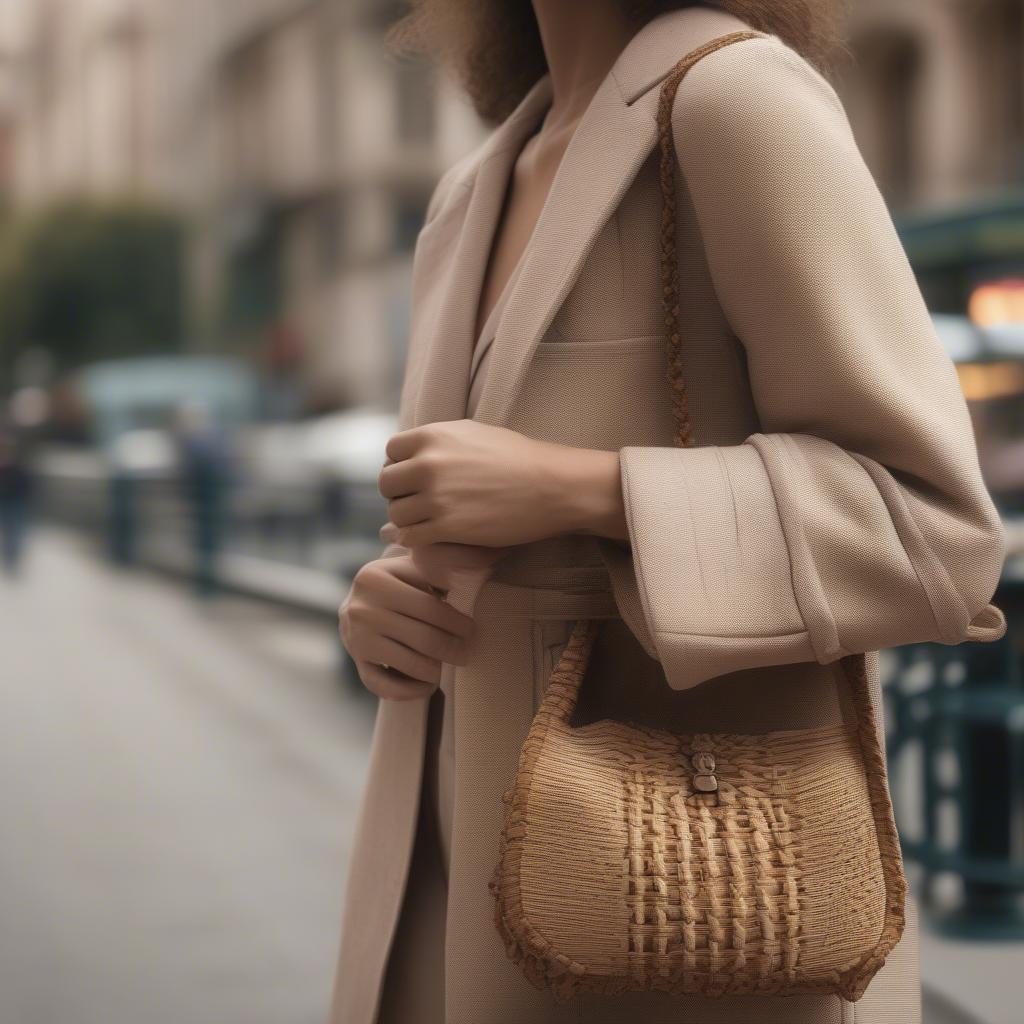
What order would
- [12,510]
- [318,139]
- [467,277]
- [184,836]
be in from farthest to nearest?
[318,139], [12,510], [184,836], [467,277]

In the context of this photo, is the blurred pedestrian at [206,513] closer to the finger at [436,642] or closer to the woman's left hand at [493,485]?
the finger at [436,642]

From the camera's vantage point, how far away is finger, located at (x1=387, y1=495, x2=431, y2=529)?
3.90 feet

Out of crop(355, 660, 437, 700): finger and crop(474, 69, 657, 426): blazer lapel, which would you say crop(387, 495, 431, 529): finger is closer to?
Answer: crop(474, 69, 657, 426): blazer lapel

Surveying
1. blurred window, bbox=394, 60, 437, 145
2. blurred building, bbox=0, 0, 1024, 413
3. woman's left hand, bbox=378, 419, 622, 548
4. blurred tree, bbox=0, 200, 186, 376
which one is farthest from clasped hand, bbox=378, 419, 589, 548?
blurred tree, bbox=0, 200, 186, 376

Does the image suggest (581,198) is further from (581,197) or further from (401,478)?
(401,478)

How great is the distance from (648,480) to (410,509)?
0.18 meters

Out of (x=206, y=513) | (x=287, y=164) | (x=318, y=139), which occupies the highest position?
(x=318, y=139)

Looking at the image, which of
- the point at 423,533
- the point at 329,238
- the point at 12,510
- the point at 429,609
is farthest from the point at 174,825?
the point at 329,238

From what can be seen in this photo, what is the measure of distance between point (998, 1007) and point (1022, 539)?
2220mm

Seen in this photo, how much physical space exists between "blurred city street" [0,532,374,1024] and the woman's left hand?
3014 mm

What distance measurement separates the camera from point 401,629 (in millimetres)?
1327

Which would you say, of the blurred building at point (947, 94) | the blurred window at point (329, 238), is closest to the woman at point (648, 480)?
the blurred building at point (947, 94)

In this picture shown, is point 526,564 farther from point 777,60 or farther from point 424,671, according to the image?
point 777,60

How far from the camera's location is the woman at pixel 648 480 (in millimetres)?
1141
